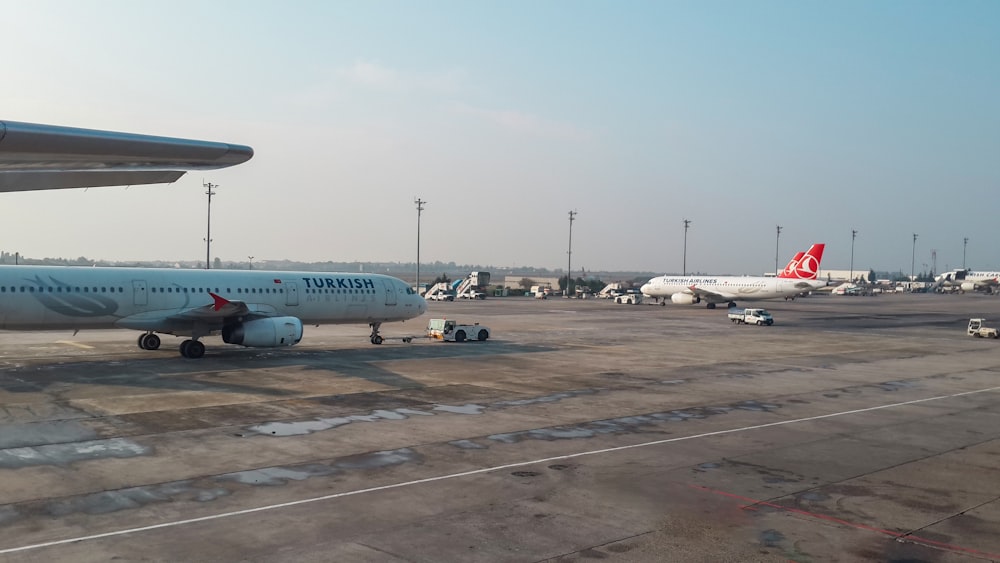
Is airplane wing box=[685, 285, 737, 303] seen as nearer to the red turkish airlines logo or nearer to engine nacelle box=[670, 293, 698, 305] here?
engine nacelle box=[670, 293, 698, 305]

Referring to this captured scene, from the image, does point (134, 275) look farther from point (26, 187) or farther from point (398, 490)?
point (398, 490)

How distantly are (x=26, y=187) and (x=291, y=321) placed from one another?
18.6m

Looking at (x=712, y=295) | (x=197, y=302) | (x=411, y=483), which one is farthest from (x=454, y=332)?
(x=712, y=295)

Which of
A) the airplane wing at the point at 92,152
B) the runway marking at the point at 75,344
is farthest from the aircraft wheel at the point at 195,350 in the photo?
the airplane wing at the point at 92,152

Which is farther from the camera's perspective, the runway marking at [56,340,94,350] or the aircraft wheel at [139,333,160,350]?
the runway marking at [56,340,94,350]

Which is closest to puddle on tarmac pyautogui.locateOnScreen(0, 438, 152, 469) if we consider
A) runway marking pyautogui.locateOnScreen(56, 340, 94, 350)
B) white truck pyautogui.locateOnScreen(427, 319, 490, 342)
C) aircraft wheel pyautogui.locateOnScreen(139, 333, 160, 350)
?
aircraft wheel pyautogui.locateOnScreen(139, 333, 160, 350)

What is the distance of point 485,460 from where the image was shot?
15945 mm

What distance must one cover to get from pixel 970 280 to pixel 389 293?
162 metres

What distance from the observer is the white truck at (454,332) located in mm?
42056

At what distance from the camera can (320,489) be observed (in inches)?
534

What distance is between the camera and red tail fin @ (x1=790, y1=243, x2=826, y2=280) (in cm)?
8056

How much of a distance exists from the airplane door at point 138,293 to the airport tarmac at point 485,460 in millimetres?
2261

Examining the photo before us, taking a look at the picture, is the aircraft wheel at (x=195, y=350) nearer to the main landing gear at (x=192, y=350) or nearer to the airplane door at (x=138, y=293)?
the main landing gear at (x=192, y=350)

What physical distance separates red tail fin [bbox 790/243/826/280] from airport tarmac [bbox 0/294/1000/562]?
48.4 metres
